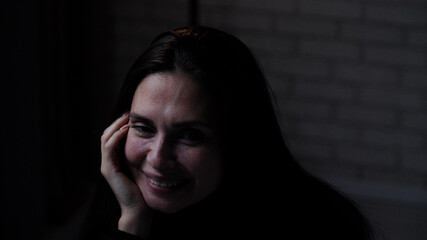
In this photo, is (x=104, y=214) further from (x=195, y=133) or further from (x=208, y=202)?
(x=195, y=133)

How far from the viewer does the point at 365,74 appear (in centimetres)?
256

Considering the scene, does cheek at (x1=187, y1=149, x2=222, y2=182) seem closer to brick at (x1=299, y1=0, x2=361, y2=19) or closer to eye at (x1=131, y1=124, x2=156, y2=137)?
eye at (x1=131, y1=124, x2=156, y2=137)

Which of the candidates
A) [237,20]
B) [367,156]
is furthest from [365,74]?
[237,20]

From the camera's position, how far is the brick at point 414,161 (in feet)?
8.61

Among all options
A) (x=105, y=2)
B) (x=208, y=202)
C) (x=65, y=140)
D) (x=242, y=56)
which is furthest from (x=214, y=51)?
Answer: (x=105, y=2)

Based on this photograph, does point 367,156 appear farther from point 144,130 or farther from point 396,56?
point 144,130

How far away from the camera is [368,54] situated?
8.34ft

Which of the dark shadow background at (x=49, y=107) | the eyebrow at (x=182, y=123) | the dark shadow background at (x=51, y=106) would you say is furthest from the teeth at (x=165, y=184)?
the dark shadow background at (x=49, y=107)

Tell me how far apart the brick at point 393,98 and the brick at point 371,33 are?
0.25 m

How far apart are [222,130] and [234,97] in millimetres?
65

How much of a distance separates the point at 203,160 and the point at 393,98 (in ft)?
6.33

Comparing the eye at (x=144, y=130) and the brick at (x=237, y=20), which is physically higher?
the eye at (x=144, y=130)

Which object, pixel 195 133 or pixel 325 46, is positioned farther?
pixel 325 46

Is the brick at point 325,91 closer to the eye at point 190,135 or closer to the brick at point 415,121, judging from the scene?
the brick at point 415,121
